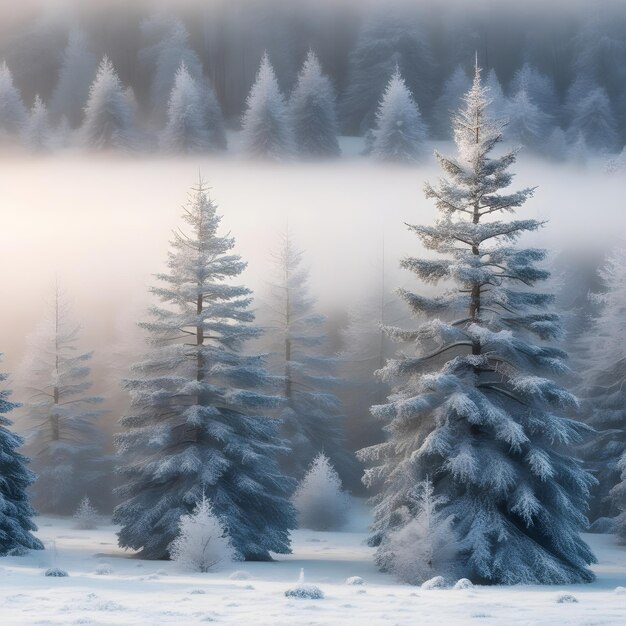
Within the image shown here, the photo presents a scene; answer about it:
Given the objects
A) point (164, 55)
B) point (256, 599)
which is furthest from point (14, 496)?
point (164, 55)

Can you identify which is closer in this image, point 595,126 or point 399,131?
point 399,131

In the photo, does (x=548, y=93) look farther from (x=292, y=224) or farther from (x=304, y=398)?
(x=304, y=398)

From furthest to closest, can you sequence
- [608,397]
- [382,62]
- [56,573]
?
[382,62], [608,397], [56,573]

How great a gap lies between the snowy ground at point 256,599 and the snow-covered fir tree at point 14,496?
1329mm

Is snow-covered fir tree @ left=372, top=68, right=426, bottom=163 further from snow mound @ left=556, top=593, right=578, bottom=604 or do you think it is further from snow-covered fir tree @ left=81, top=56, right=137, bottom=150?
snow mound @ left=556, top=593, right=578, bottom=604

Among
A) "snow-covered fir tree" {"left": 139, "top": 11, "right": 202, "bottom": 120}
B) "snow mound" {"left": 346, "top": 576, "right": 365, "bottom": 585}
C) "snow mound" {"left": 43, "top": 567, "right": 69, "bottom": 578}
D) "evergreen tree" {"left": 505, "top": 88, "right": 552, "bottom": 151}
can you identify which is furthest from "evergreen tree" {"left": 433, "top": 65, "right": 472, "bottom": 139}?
"snow mound" {"left": 43, "top": 567, "right": 69, "bottom": 578}

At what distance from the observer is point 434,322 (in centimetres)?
2834

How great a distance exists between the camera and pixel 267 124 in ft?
296

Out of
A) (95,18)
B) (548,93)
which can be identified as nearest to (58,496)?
(548,93)

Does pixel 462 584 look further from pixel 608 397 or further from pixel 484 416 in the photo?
pixel 608 397

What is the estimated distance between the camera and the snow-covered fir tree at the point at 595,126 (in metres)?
101

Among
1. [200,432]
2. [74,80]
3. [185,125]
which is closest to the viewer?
[200,432]

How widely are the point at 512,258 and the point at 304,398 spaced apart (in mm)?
23748

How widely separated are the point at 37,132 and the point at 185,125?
15.5 meters
